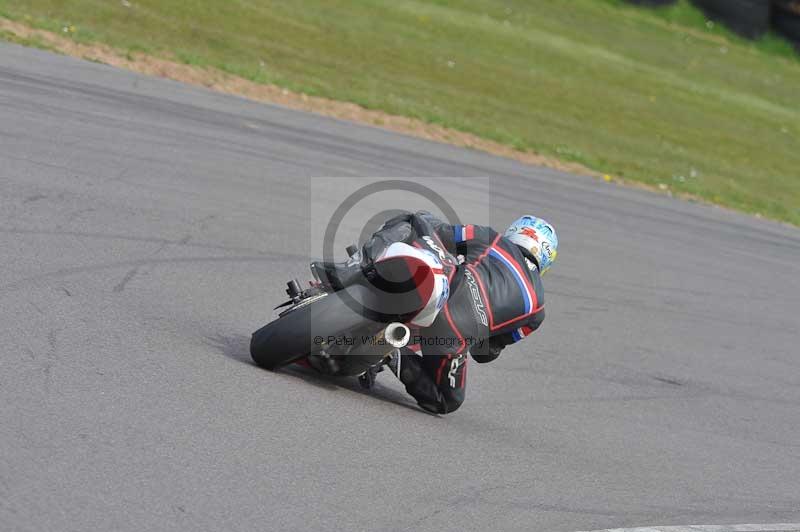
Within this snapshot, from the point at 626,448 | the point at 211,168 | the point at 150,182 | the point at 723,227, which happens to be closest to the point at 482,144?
the point at 723,227

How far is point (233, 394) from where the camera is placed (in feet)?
17.7

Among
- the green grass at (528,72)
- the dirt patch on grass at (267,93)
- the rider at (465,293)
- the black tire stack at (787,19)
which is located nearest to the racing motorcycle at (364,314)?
the rider at (465,293)

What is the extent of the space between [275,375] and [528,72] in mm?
20346

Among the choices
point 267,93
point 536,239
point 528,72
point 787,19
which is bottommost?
point 528,72

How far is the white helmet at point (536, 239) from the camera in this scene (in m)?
6.30

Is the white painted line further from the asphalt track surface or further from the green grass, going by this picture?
the green grass

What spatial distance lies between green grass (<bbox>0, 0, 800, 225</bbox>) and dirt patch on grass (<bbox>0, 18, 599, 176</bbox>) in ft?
1.14

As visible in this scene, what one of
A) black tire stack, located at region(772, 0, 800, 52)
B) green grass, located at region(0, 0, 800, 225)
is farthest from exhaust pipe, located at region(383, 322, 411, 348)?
black tire stack, located at region(772, 0, 800, 52)

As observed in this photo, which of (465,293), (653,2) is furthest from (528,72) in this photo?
(465,293)

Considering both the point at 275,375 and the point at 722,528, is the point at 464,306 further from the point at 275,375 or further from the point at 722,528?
the point at 722,528

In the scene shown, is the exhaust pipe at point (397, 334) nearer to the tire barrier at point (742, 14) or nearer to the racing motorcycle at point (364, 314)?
the racing motorcycle at point (364, 314)

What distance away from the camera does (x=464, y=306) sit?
234 inches

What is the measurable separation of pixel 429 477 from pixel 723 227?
11.7 metres

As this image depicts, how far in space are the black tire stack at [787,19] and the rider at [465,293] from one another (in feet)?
108
